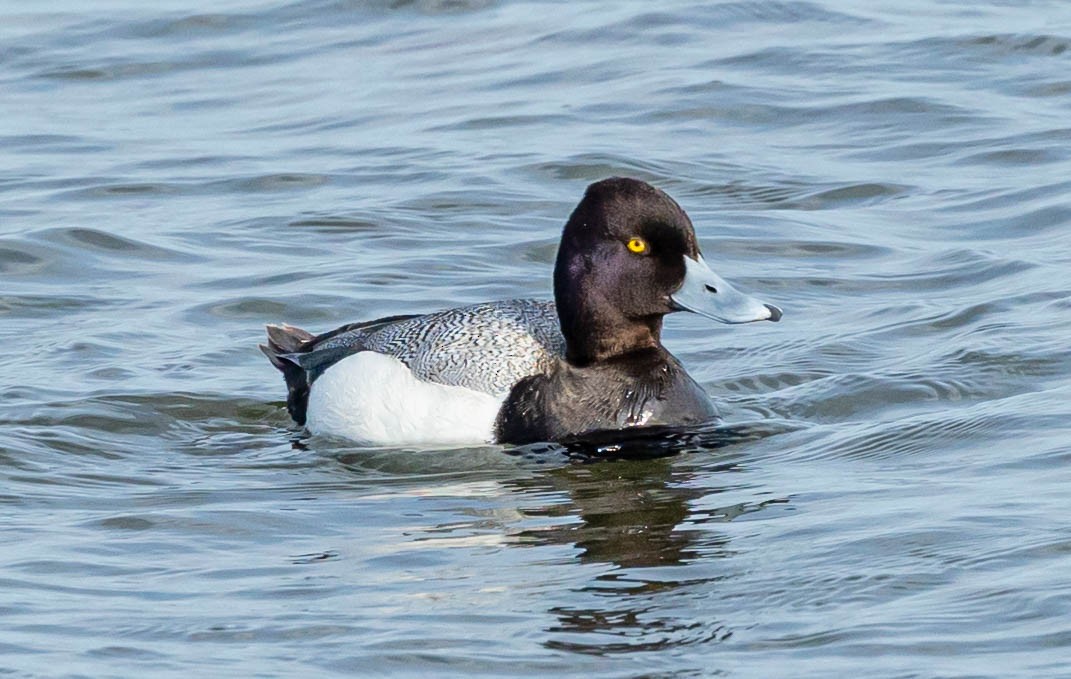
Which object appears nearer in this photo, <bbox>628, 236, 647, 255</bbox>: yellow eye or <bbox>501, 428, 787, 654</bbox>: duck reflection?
<bbox>501, 428, 787, 654</bbox>: duck reflection

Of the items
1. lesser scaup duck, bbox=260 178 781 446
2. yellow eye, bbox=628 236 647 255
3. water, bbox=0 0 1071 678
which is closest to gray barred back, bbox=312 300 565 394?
lesser scaup duck, bbox=260 178 781 446

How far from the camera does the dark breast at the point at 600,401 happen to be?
847 centimetres

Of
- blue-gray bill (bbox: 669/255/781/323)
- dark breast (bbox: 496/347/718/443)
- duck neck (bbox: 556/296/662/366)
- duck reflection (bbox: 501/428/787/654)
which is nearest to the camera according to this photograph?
duck reflection (bbox: 501/428/787/654)

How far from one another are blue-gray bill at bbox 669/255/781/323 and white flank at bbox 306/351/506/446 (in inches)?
36.0

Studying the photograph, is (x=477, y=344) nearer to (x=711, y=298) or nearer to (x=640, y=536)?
(x=711, y=298)

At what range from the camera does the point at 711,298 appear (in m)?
8.65

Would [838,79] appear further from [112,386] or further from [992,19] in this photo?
[112,386]

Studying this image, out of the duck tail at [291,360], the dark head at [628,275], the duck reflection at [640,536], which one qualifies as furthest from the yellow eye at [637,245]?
the duck tail at [291,360]

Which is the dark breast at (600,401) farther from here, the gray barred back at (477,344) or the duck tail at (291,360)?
the duck tail at (291,360)

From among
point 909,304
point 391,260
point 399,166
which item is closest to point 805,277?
point 909,304

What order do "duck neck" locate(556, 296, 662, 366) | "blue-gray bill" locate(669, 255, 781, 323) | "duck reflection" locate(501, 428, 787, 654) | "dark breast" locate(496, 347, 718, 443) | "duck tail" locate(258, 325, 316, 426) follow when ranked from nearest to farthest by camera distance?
1. "duck reflection" locate(501, 428, 787, 654)
2. "dark breast" locate(496, 347, 718, 443)
3. "blue-gray bill" locate(669, 255, 781, 323)
4. "duck neck" locate(556, 296, 662, 366)
5. "duck tail" locate(258, 325, 316, 426)

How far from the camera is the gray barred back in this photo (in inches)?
339

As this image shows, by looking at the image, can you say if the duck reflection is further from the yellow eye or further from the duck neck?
the yellow eye

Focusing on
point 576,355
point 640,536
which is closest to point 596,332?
point 576,355
